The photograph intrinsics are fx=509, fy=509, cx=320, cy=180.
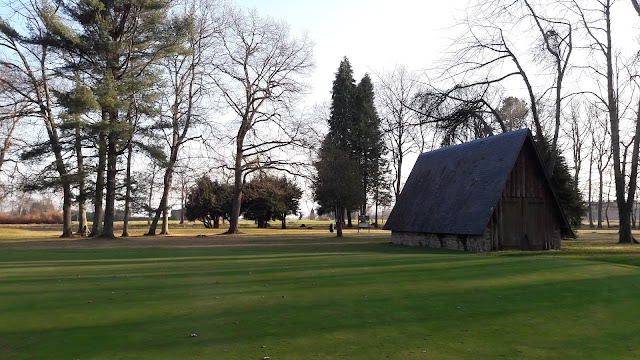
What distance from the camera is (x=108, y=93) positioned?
33.9 meters

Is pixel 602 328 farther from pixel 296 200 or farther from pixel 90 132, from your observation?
pixel 296 200

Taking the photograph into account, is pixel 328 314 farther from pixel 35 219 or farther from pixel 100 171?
pixel 35 219

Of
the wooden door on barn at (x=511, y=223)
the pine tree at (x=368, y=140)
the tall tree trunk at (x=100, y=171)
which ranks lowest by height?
the wooden door on barn at (x=511, y=223)

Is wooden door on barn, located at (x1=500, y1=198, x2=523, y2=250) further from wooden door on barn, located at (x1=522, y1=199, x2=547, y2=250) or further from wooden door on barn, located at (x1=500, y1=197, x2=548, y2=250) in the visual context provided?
wooden door on barn, located at (x1=522, y1=199, x2=547, y2=250)

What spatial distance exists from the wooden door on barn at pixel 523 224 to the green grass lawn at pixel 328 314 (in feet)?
43.3

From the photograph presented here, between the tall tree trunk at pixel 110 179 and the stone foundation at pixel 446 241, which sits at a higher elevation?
the tall tree trunk at pixel 110 179

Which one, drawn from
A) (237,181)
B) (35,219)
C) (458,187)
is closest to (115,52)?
(237,181)

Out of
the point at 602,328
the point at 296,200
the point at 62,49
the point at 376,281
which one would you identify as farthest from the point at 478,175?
the point at 296,200

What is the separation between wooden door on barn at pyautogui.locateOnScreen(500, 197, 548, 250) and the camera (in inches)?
1089

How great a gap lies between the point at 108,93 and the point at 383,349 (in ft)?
106

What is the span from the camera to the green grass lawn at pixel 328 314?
661 centimetres

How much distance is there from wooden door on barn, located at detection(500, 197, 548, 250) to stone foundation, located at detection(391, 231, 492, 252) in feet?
3.74

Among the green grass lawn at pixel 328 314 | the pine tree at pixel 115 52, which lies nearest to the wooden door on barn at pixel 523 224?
the green grass lawn at pixel 328 314

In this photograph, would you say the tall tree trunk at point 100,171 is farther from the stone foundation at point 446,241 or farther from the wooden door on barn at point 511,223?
the wooden door on barn at point 511,223
